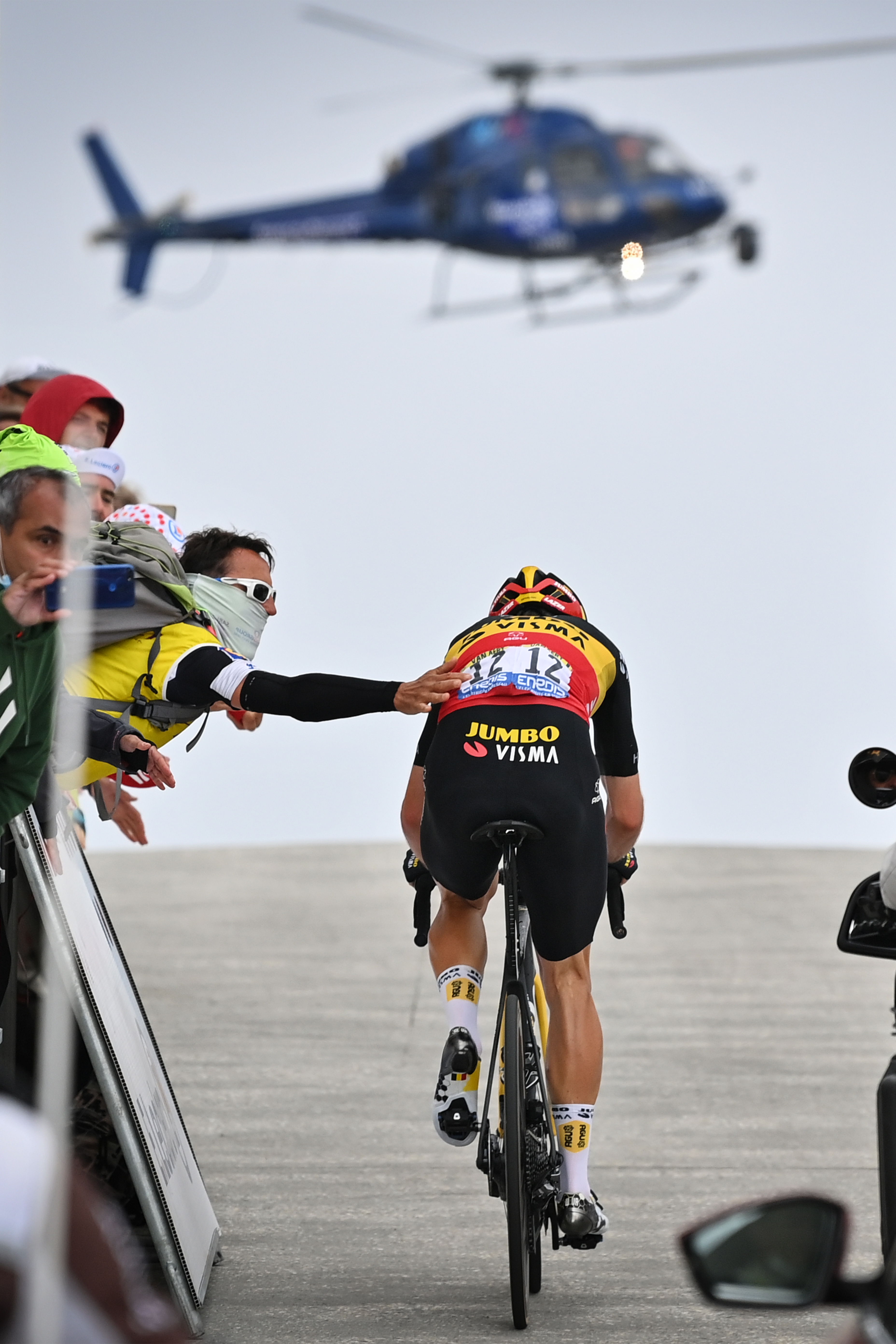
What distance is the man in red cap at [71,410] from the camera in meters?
4.19

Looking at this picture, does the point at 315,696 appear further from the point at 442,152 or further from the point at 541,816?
the point at 442,152

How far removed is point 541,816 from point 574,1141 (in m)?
0.70

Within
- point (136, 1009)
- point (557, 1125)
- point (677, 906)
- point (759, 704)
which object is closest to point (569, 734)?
point (557, 1125)

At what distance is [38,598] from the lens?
259 centimetres

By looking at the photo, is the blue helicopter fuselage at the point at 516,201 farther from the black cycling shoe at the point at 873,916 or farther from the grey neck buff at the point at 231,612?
the black cycling shoe at the point at 873,916

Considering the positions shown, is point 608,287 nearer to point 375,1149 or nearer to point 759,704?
point 759,704

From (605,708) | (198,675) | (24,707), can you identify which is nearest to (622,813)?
(605,708)

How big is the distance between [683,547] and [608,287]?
11.1 ft

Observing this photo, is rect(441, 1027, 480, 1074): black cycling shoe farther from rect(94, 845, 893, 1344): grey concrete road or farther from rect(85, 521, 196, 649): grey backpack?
rect(85, 521, 196, 649): grey backpack

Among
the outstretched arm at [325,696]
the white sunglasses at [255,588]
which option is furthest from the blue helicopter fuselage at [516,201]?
the outstretched arm at [325,696]

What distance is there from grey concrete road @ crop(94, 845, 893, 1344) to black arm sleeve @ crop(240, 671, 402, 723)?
1.28 metres

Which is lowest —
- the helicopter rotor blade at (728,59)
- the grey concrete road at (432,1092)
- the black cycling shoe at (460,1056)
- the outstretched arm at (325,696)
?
the grey concrete road at (432,1092)

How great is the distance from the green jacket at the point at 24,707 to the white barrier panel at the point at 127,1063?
0.37 meters

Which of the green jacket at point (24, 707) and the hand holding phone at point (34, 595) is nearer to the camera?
the hand holding phone at point (34, 595)
